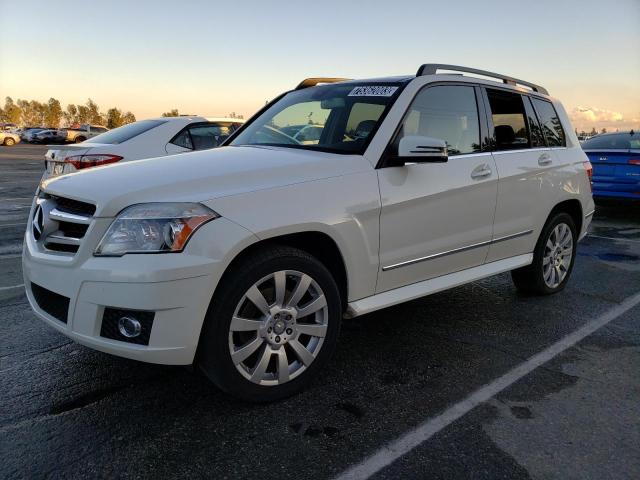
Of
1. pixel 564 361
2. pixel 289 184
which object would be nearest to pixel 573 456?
pixel 564 361

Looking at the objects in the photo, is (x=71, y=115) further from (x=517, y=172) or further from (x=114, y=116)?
(x=517, y=172)

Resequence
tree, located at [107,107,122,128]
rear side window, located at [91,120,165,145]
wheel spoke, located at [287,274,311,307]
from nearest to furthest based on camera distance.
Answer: wheel spoke, located at [287,274,311,307] < rear side window, located at [91,120,165,145] < tree, located at [107,107,122,128]

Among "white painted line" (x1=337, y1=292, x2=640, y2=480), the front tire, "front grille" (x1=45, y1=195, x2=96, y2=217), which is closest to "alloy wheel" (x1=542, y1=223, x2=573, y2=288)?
"white painted line" (x1=337, y1=292, x2=640, y2=480)

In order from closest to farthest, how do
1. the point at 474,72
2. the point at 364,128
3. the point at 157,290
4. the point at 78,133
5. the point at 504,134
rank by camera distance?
the point at 157,290, the point at 364,128, the point at 474,72, the point at 504,134, the point at 78,133

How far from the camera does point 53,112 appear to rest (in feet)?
386

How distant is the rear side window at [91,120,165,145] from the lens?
6.72m

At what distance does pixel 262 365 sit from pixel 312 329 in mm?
335

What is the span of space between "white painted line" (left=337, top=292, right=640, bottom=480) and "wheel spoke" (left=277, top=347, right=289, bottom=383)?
66 centimetres

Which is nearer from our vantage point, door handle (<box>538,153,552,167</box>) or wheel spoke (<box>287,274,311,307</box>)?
wheel spoke (<box>287,274,311,307</box>)

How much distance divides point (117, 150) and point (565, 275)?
17.0 feet

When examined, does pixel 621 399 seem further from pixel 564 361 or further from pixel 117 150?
pixel 117 150

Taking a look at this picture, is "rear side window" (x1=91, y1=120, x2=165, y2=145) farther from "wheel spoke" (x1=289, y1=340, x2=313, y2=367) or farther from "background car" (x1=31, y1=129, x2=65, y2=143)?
"background car" (x1=31, y1=129, x2=65, y2=143)

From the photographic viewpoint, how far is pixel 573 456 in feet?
7.73

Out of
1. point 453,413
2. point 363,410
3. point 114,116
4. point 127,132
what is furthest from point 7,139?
point 114,116
